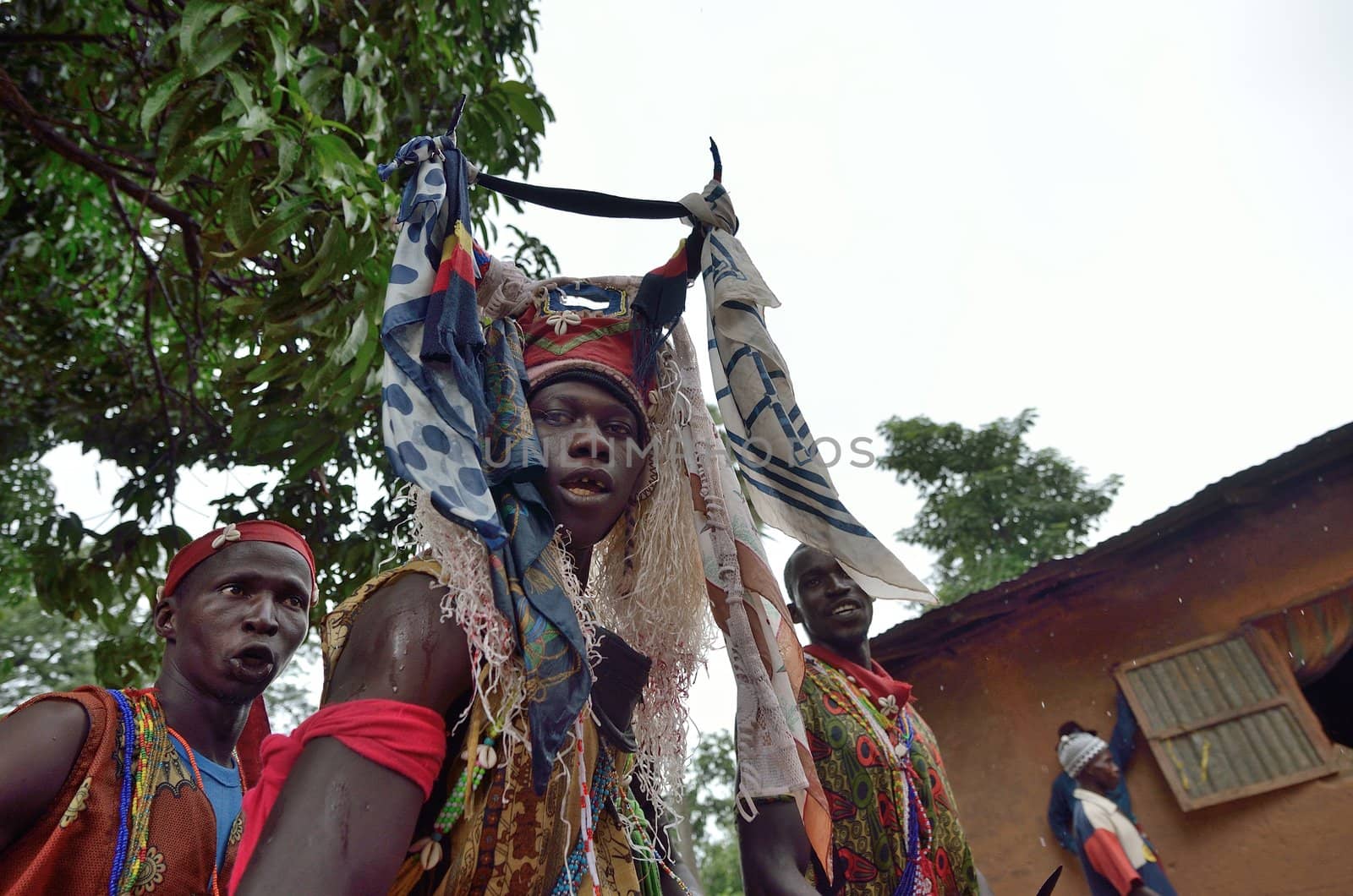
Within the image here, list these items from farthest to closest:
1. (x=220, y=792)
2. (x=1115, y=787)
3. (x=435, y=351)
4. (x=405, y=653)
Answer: (x=1115, y=787), (x=220, y=792), (x=435, y=351), (x=405, y=653)

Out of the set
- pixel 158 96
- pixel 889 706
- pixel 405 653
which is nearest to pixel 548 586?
pixel 405 653

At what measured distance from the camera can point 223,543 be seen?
2.48 m

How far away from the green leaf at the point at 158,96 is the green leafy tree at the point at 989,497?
41.4 feet

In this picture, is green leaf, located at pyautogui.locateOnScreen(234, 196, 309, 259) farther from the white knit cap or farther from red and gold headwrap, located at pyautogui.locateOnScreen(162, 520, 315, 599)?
the white knit cap

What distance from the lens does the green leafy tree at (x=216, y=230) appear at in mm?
2955

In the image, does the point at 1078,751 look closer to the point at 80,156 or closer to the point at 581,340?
the point at 581,340

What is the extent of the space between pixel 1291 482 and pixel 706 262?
19.3 ft

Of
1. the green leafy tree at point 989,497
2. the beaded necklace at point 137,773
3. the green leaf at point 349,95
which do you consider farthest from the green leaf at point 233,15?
the green leafy tree at point 989,497

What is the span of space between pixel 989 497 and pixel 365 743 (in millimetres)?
14915

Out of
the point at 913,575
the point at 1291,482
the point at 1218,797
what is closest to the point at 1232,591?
the point at 1291,482

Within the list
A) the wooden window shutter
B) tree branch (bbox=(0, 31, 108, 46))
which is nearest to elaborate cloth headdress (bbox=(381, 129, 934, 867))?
tree branch (bbox=(0, 31, 108, 46))

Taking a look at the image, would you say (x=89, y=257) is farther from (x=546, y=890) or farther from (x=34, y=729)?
(x=546, y=890)

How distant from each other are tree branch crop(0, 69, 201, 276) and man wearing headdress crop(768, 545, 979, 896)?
3.04 metres

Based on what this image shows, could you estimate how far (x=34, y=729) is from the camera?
188 centimetres
